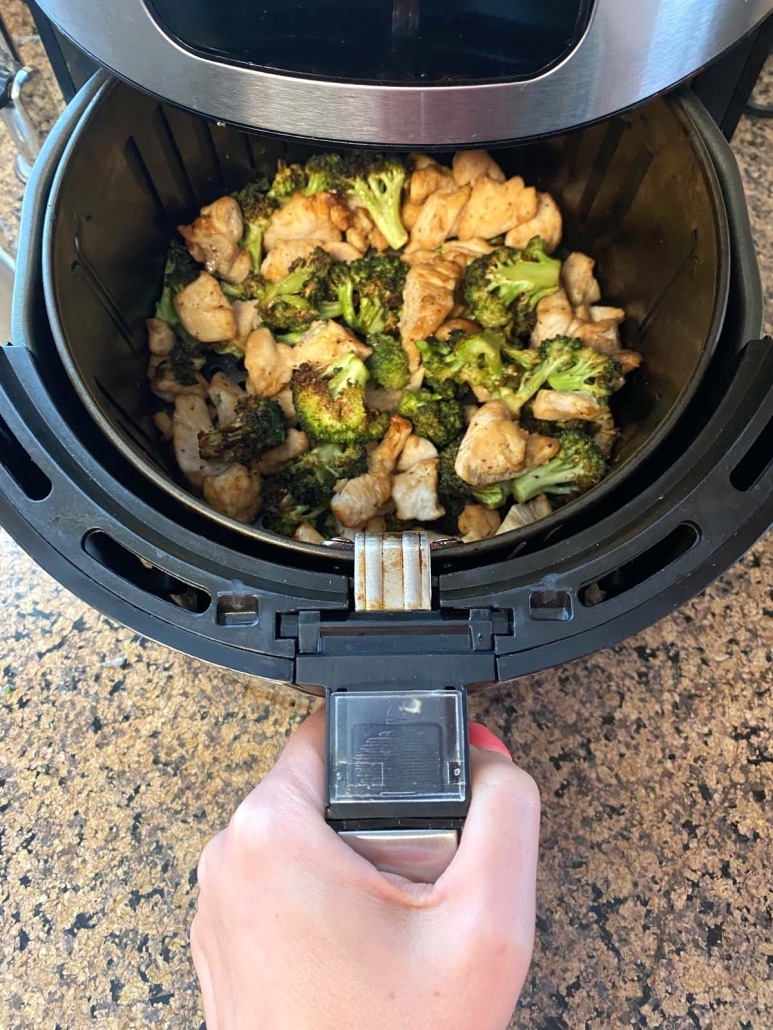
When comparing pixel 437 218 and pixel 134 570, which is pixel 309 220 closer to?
pixel 437 218

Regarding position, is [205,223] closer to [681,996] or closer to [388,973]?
[388,973]

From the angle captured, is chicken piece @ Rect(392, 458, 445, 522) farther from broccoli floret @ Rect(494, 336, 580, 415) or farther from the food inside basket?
broccoli floret @ Rect(494, 336, 580, 415)

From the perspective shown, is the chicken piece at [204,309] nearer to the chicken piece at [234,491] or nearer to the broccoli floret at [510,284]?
the chicken piece at [234,491]

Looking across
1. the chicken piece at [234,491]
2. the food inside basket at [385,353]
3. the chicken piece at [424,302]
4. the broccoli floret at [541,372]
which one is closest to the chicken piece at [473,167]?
the food inside basket at [385,353]

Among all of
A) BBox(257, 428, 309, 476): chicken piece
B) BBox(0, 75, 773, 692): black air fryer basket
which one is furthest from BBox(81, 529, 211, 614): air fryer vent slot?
BBox(257, 428, 309, 476): chicken piece

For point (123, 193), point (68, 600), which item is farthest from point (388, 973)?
point (123, 193)
